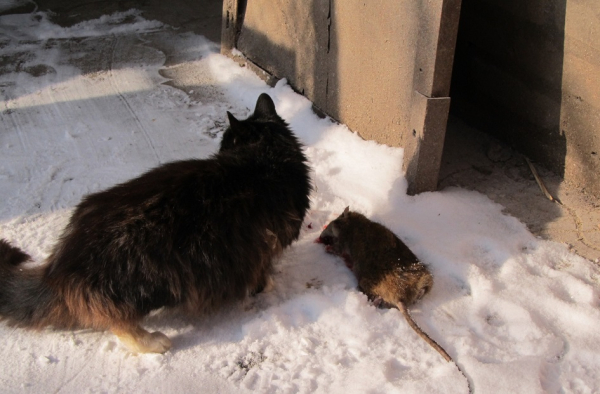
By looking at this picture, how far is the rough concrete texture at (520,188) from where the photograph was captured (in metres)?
3.57

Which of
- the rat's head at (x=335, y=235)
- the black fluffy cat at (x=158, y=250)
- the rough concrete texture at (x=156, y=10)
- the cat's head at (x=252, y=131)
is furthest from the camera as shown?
the rough concrete texture at (x=156, y=10)

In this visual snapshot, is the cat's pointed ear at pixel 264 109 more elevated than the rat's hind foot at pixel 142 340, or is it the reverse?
the cat's pointed ear at pixel 264 109

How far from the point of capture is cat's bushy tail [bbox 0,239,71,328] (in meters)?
2.59

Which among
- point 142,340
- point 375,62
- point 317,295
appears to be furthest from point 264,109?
point 142,340

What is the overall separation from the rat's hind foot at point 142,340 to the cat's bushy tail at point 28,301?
0.94ft

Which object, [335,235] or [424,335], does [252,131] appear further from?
[424,335]

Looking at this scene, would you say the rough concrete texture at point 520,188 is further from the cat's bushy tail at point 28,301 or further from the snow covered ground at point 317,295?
the cat's bushy tail at point 28,301

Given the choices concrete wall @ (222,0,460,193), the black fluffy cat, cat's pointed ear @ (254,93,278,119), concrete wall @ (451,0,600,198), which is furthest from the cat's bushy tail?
concrete wall @ (451,0,600,198)

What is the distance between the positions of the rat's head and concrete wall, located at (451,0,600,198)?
1688 millimetres

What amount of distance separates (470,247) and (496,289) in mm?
402

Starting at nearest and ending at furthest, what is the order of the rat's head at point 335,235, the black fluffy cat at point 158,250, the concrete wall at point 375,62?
the black fluffy cat at point 158,250 → the rat's head at point 335,235 → the concrete wall at point 375,62

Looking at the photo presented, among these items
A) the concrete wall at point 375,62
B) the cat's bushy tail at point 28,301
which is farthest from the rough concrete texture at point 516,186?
the cat's bushy tail at point 28,301

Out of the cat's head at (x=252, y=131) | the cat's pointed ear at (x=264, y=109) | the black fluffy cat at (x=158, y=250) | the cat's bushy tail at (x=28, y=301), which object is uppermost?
the cat's pointed ear at (x=264, y=109)

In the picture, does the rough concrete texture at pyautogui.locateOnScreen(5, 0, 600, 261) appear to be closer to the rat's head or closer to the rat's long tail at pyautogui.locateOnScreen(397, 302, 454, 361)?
the rat's head
